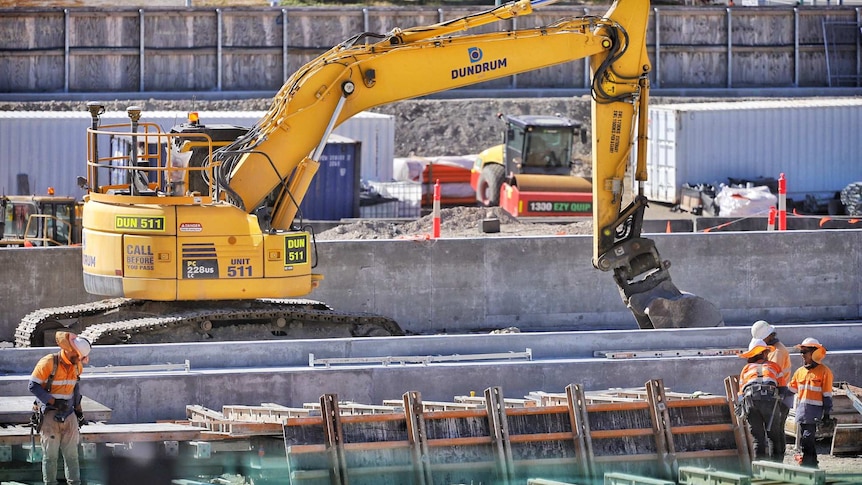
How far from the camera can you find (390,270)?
2170 cm

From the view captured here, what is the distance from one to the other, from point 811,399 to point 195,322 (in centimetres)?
763

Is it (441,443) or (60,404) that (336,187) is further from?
(60,404)

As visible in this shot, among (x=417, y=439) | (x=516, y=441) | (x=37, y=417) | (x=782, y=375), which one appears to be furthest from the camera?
(x=516, y=441)

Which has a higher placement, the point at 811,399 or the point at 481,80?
the point at 481,80

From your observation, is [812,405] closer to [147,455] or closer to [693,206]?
[147,455]

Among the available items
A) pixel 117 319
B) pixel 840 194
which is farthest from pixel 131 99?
pixel 117 319

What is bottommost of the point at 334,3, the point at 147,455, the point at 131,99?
the point at 147,455

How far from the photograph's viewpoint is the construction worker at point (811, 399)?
1423 centimetres

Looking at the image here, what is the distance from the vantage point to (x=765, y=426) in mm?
14281

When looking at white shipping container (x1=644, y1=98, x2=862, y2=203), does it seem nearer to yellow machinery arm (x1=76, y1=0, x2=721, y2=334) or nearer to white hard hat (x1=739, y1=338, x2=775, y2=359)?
yellow machinery arm (x1=76, y1=0, x2=721, y2=334)

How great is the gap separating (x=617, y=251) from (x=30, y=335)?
7.45 metres

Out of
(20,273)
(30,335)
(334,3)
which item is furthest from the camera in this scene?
(334,3)

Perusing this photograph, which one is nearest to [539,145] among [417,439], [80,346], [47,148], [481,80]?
[47,148]

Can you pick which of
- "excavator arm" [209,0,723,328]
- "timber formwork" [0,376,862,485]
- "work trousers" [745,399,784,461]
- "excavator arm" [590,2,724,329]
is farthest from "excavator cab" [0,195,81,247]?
"work trousers" [745,399,784,461]
